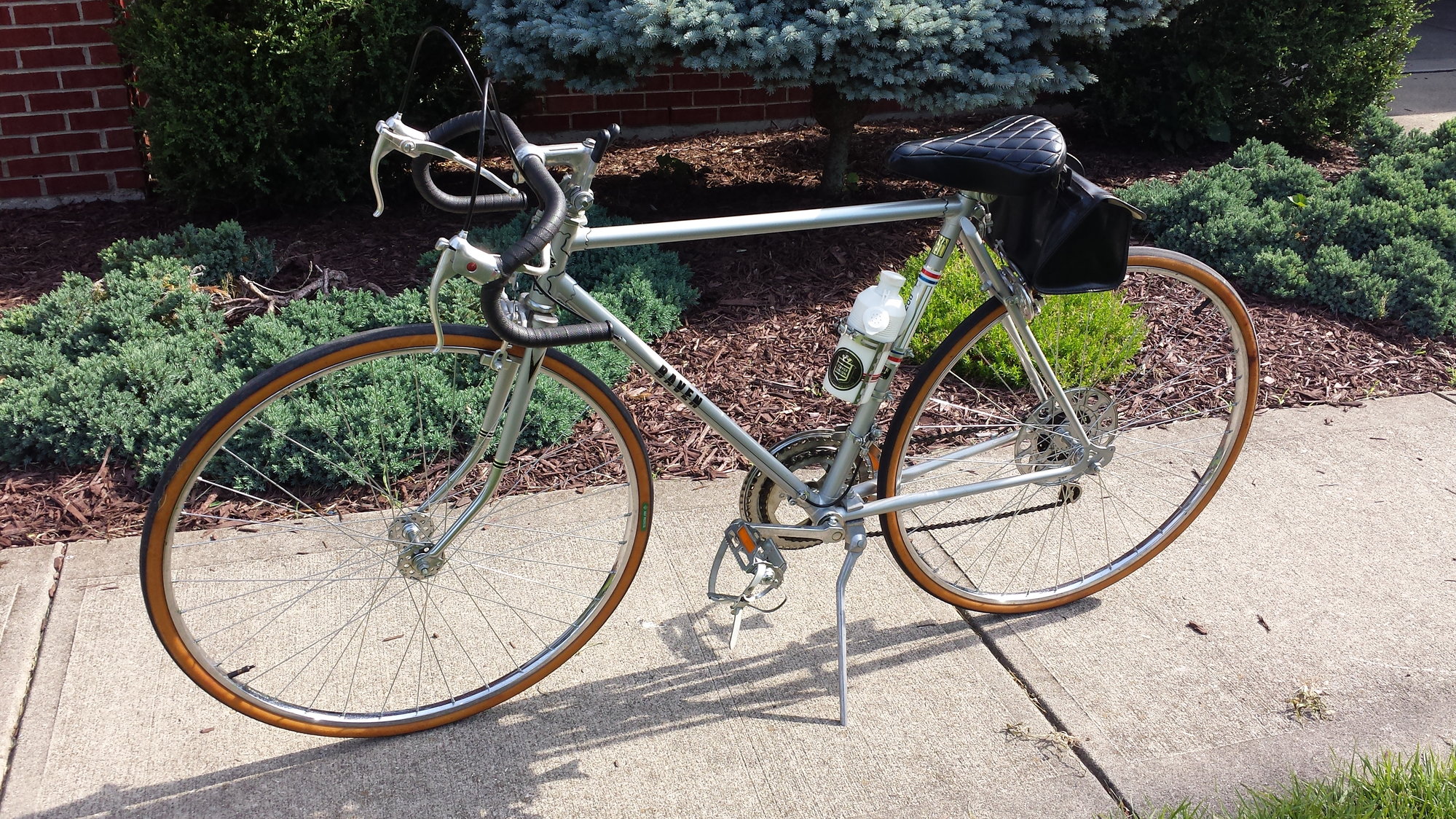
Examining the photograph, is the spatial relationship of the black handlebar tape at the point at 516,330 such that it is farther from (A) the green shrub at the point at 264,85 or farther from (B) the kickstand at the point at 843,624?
(A) the green shrub at the point at 264,85

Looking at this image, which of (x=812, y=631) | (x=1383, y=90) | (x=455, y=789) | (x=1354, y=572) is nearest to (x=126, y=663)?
(x=455, y=789)

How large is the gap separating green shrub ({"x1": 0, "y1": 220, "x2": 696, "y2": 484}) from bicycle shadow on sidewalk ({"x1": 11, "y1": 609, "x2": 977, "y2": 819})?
958mm

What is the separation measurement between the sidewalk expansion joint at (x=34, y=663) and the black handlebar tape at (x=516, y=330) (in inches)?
62.6

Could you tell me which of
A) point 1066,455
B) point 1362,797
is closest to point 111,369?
point 1066,455

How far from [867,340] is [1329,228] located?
3531mm

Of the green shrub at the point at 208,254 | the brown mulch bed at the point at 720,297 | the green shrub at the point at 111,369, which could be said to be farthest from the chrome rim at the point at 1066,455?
the green shrub at the point at 208,254

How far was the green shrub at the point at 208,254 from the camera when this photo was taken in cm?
418

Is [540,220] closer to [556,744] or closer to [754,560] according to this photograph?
[754,560]

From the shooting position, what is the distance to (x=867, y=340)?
8.06 ft

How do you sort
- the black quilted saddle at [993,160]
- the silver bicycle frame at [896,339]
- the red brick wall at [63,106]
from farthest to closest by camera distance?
1. the red brick wall at [63,106]
2. the black quilted saddle at [993,160]
3. the silver bicycle frame at [896,339]

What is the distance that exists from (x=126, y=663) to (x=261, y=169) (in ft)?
8.53

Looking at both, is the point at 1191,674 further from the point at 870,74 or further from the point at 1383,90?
the point at 1383,90

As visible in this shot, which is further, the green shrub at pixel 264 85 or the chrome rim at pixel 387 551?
the green shrub at pixel 264 85

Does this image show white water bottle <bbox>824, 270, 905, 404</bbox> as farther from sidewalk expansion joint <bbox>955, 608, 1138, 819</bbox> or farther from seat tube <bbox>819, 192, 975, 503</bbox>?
sidewalk expansion joint <bbox>955, 608, 1138, 819</bbox>
